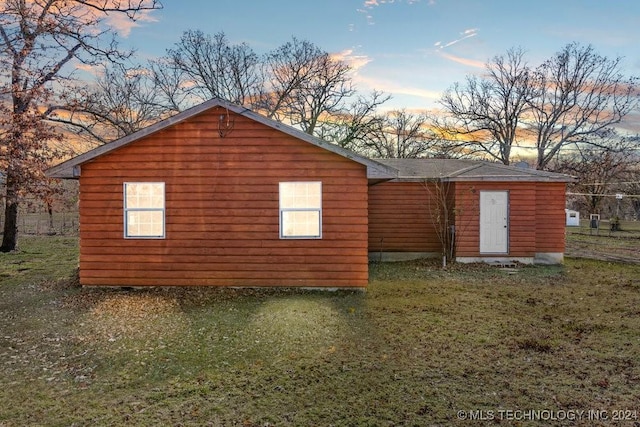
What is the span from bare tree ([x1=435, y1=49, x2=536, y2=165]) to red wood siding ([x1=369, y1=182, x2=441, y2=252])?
15.7 metres

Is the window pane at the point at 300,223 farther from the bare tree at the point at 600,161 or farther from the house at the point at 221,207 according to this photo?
the bare tree at the point at 600,161

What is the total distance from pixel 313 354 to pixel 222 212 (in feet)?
14.3

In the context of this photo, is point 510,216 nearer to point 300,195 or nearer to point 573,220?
point 300,195

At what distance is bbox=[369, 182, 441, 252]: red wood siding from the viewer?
43.5 ft

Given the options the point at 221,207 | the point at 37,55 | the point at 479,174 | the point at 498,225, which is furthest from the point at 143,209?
the point at 498,225

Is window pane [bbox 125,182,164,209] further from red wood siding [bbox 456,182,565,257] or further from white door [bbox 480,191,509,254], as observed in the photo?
white door [bbox 480,191,509,254]

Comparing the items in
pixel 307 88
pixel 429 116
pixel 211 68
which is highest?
pixel 211 68

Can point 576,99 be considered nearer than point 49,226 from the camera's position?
No

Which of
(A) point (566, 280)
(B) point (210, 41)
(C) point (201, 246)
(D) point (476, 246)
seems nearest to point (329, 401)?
(C) point (201, 246)

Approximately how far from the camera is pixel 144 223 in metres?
8.76

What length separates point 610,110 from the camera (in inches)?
974

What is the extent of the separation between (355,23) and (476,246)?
28.5ft

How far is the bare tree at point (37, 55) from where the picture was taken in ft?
23.8

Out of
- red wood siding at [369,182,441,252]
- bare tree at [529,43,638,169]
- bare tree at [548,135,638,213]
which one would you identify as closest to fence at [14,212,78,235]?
red wood siding at [369,182,441,252]
